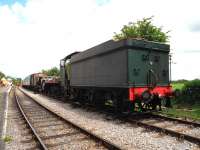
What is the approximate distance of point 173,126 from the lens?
933 cm

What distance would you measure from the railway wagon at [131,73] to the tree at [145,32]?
17.0m

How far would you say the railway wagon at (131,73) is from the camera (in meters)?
11.3

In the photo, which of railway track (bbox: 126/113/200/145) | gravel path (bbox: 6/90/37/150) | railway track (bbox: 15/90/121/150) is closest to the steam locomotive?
railway track (bbox: 126/113/200/145)

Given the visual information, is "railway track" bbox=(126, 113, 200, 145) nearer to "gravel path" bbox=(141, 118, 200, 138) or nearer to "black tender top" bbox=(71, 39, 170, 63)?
"gravel path" bbox=(141, 118, 200, 138)

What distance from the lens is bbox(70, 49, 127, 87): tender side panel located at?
38.0ft

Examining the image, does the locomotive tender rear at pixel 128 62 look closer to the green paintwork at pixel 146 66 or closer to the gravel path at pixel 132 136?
the green paintwork at pixel 146 66

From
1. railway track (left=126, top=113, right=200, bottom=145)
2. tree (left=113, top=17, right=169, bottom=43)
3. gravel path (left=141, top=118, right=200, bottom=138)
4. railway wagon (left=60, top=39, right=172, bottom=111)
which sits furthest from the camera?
tree (left=113, top=17, right=169, bottom=43)

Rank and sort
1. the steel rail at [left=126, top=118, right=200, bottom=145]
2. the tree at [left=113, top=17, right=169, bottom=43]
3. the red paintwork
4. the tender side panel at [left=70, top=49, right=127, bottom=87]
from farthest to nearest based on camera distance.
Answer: the tree at [left=113, top=17, right=169, bottom=43] < the tender side panel at [left=70, top=49, right=127, bottom=87] < the red paintwork < the steel rail at [left=126, top=118, right=200, bottom=145]

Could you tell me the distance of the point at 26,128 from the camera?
10.3m

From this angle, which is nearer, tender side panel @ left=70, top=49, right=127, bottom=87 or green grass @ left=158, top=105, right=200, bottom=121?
green grass @ left=158, top=105, right=200, bottom=121

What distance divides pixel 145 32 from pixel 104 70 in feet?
63.6

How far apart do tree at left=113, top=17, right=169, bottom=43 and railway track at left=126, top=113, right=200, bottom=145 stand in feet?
64.2

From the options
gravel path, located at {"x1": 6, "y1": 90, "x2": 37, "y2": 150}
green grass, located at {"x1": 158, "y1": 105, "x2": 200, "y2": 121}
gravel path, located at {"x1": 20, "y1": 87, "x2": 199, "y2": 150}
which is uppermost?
green grass, located at {"x1": 158, "y1": 105, "x2": 200, "y2": 121}

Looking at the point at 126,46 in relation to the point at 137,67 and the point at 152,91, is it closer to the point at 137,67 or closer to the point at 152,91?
the point at 137,67
